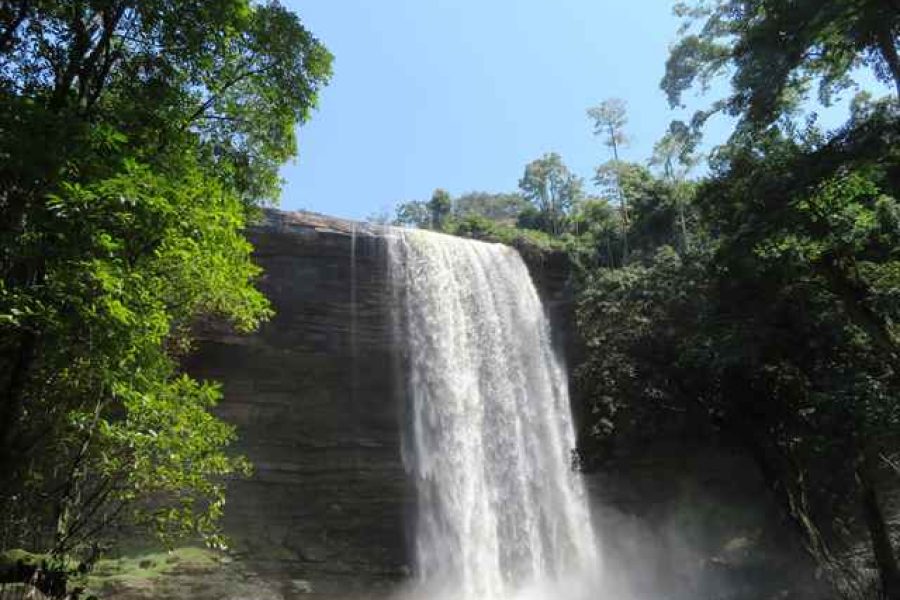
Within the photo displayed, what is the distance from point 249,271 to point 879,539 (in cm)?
1272

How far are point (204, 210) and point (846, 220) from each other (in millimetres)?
10679

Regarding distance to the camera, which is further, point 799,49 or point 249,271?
point 799,49

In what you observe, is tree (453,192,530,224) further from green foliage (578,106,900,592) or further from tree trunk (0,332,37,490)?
tree trunk (0,332,37,490)

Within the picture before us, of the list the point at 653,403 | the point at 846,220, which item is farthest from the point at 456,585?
the point at 846,220

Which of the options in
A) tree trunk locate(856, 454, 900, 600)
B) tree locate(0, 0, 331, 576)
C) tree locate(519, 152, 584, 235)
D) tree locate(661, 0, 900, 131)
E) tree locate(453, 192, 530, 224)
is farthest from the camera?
tree locate(453, 192, 530, 224)

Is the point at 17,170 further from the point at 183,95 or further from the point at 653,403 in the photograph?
the point at 653,403

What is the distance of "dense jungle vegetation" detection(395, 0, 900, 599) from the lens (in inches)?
433

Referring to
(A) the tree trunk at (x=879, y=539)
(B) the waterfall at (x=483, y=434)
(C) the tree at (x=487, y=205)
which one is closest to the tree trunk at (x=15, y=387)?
(A) the tree trunk at (x=879, y=539)

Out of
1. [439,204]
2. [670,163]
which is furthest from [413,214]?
[670,163]

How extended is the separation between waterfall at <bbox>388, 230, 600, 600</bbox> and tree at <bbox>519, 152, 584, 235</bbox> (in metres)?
19.9

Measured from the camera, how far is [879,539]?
42.3 feet

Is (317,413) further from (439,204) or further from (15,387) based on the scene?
(439,204)

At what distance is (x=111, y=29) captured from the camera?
6672 millimetres

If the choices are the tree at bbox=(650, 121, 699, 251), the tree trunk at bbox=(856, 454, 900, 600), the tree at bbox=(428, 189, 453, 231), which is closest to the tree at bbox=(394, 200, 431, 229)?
the tree at bbox=(428, 189, 453, 231)
